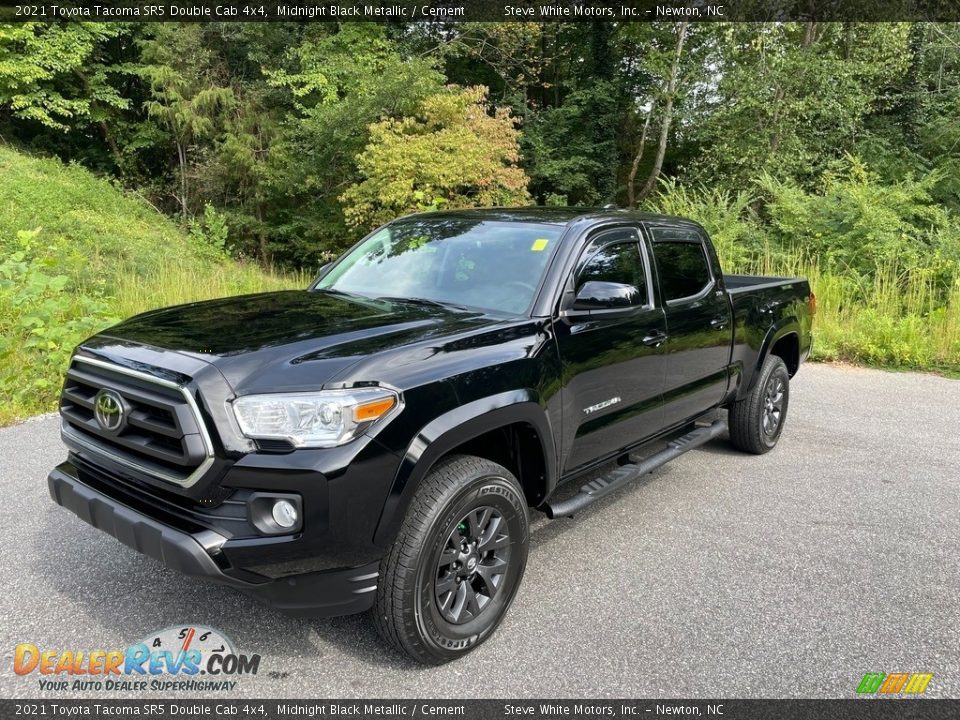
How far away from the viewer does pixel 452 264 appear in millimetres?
3760

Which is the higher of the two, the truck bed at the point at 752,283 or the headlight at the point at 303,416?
the truck bed at the point at 752,283

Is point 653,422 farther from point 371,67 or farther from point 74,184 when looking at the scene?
point 74,184

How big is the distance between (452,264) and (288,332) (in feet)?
3.92

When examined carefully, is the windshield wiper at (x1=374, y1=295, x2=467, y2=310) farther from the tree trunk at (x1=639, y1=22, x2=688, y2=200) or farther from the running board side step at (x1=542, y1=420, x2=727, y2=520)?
the tree trunk at (x1=639, y1=22, x2=688, y2=200)

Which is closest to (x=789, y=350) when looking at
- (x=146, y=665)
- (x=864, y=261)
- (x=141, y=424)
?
(x=141, y=424)

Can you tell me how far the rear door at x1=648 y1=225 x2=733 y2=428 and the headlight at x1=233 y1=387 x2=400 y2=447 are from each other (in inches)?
89.2

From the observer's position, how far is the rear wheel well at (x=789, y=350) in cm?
562

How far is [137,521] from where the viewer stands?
2.46 metres

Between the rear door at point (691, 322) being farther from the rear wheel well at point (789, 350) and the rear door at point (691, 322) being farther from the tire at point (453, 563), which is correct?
the tire at point (453, 563)

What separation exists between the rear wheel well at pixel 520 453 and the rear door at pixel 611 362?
0.19 metres

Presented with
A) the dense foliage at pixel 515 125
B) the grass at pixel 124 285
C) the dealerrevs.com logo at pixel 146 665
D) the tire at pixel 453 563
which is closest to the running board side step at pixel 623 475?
the tire at pixel 453 563

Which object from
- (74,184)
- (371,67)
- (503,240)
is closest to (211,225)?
(74,184)

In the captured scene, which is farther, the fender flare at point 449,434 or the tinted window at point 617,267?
the tinted window at point 617,267

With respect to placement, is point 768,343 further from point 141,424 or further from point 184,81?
point 184,81
